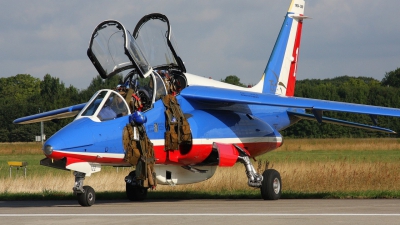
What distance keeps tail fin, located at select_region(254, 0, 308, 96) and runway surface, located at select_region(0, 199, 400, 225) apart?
5.79 m

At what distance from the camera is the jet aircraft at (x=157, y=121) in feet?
46.2

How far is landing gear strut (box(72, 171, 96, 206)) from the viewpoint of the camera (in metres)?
13.9

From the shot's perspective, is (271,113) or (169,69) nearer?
(169,69)

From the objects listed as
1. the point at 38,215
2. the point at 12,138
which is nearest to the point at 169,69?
the point at 38,215

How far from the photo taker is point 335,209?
42.1ft

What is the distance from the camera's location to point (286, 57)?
A: 21.0m

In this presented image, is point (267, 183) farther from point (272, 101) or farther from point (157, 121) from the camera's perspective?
point (157, 121)

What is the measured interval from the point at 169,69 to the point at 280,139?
12.3 feet

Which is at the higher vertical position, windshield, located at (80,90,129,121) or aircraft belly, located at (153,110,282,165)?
windshield, located at (80,90,129,121)

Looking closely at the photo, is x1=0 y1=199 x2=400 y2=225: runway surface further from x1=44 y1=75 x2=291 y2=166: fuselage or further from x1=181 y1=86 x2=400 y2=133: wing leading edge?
x1=181 y1=86 x2=400 y2=133: wing leading edge

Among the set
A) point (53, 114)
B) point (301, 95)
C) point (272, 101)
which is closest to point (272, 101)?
point (272, 101)

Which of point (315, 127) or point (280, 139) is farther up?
point (315, 127)

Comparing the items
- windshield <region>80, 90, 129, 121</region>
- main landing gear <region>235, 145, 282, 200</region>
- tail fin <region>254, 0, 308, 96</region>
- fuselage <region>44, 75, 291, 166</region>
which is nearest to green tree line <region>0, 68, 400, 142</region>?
tail fin <region>254, 0, 308, 96</region>
